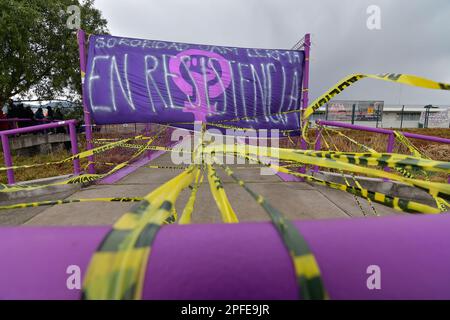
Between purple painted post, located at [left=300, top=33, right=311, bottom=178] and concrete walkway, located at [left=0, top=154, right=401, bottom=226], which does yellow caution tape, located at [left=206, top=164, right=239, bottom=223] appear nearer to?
concrete walkway, located at [left=0, top=154, right=401, bottom=226]

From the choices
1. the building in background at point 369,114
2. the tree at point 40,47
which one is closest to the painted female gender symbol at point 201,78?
the tree at point 40,47

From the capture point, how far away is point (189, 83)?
4164mm

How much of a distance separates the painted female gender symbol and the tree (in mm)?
8725

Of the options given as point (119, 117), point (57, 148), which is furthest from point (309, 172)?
point (57, 148)

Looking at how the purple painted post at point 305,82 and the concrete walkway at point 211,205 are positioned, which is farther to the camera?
the purple painted post at point 305,82

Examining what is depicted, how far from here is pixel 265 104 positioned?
4.43 meters

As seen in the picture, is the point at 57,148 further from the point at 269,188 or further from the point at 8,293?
the point at 8,293

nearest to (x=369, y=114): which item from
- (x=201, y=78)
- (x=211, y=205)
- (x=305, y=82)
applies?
(x=305, y=82)

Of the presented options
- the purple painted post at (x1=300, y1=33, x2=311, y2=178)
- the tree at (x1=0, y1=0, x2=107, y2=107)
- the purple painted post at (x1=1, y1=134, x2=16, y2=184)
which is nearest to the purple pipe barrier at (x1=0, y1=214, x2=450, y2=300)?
the purple painted post at (x1=1, y1=134, x2=16, y2=184)

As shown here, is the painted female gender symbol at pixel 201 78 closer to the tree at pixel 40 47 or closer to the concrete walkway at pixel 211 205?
the concrete walkway at pixel 211 205

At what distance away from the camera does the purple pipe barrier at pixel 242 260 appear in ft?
1.41

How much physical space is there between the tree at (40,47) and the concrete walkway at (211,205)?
9.35m

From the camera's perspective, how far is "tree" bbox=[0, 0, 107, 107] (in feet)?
29.1
